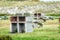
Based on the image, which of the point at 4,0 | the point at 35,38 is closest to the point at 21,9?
the point at 4,0

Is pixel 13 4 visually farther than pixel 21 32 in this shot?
Yes

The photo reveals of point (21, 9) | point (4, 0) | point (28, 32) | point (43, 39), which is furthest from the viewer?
point (4, 0)

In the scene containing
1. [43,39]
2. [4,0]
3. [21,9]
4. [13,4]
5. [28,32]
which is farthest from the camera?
[4,0]

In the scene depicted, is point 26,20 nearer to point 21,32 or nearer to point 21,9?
point 21,32

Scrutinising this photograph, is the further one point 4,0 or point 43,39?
point 4,0

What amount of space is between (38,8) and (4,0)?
14502mm

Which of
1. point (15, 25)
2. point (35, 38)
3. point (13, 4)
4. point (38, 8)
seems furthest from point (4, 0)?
point (35, 38)

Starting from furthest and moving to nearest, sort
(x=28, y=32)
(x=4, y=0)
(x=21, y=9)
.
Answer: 1. (x=4, y=0)
2. (x=21, y=9)
3. (x=28, y=32)

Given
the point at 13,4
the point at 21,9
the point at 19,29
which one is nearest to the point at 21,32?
the point at 19,29

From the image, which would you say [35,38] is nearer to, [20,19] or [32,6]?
[20,19]

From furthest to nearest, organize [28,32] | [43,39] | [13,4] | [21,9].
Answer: [13,4] < [21,9] < [28,32] < [43,39]

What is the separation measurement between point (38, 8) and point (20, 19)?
41831 millimetres

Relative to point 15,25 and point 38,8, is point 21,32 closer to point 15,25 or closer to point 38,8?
point 15,25

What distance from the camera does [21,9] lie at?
214 ft
